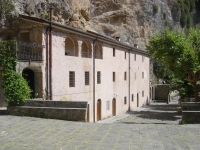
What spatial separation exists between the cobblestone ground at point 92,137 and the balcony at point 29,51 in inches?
184

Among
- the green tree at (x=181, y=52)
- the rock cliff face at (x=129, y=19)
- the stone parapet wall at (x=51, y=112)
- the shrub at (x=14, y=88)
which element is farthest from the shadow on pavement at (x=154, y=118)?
the rock cliff face at (x=129, y=19)

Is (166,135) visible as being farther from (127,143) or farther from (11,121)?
(11,121)

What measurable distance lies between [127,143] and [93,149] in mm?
1149

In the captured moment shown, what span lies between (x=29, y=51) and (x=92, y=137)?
28.0 ft

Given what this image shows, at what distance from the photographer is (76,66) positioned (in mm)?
18438

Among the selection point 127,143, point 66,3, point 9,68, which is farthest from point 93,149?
point 66,3

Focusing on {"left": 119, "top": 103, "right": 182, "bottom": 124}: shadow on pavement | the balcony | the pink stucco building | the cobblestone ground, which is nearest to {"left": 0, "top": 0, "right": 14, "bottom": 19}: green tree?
the pink stucco building

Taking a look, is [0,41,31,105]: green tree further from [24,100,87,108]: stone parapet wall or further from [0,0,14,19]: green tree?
[0,0,14,19]: green tree

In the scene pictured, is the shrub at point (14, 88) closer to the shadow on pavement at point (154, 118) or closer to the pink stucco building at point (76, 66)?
the pink stucco building at point (76, 66)

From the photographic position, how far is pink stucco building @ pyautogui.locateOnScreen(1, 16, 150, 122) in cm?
1512

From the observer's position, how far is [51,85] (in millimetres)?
15664

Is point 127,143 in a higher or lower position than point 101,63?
lower

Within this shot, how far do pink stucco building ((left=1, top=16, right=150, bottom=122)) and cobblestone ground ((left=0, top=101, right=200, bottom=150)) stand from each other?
5.17 meters

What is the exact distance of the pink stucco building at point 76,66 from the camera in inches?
595
